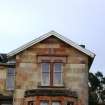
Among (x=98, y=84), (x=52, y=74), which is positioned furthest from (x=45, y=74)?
(x=98, y=84)

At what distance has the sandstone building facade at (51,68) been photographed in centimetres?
3775

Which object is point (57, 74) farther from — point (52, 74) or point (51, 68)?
point (51, 68)

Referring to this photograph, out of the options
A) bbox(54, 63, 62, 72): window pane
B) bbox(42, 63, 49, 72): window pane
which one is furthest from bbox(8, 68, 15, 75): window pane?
bbox(54, 63, 62, 72): window pane

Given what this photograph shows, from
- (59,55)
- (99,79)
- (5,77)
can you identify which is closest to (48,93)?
(59,55)

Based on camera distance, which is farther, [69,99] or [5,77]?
[5,77]

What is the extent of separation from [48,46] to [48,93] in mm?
4465

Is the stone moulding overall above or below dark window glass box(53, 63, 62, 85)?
below

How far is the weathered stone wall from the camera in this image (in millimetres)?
37969

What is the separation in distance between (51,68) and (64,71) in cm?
115

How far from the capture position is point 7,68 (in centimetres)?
4159

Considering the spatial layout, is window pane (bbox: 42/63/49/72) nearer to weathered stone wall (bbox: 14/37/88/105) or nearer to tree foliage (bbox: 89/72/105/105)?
weathered stone wall (bbox: 14/37/88/105)

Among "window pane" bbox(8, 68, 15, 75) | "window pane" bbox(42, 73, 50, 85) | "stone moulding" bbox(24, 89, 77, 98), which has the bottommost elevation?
"stone moulding" bbox(24, 89, 77, 98)

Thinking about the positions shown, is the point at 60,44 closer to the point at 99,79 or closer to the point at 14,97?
the point at 14,97

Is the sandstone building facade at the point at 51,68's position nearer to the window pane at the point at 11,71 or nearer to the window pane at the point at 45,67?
the window pane at the point at 45,67
